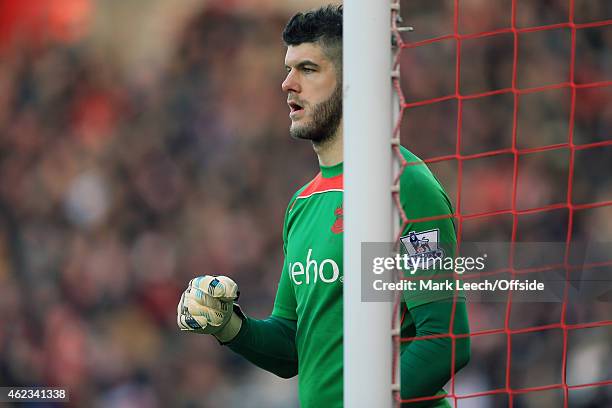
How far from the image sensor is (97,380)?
4375 mm

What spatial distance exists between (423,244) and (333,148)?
39 cm

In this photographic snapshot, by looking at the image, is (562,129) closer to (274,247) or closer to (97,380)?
(274,247)

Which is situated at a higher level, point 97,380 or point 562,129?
point 562,129

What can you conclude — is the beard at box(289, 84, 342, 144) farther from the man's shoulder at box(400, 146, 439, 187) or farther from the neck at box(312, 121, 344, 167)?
the man's shoulder at box(400, 146, 439, 187)

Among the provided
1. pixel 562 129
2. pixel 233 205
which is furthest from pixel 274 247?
pixel 562 129

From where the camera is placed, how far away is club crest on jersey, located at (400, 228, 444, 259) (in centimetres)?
201

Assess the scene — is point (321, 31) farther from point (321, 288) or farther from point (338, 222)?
point (321, 288)

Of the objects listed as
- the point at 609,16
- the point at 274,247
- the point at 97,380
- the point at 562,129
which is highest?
the point at 609,16

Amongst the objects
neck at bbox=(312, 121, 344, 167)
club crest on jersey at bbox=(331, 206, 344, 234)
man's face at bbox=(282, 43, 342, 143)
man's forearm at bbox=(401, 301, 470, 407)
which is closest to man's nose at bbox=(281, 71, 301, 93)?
man's face at bbox=(282, 43, 342, 143)

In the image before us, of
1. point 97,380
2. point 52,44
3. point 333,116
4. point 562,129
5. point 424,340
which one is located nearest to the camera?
point 424,340

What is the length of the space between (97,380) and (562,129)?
7.42 ft

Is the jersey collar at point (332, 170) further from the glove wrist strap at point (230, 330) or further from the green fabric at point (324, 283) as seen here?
the glove wrist strap at point (230, 330)

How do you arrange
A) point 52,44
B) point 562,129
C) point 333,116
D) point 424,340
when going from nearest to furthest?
point 424,340 < point 333,116 < point 562,129 < point 52,44

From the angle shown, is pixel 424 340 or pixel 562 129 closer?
pixel 424 340
